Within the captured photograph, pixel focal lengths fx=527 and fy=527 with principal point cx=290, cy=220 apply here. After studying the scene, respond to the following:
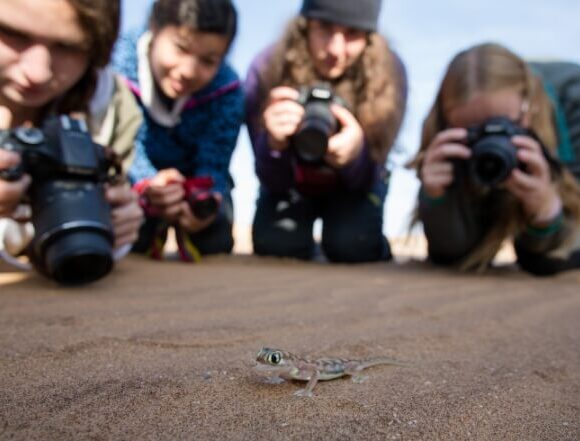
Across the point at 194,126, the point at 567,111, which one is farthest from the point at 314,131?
the point at 567,111

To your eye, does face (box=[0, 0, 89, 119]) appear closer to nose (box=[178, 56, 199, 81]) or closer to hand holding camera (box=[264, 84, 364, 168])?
nose (box=[178, 56, 199, 81])

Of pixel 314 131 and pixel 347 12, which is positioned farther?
pixel 347 12

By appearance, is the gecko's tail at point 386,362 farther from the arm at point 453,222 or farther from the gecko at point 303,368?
the arm at point 453,222

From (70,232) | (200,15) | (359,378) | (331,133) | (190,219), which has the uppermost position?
(200,15)

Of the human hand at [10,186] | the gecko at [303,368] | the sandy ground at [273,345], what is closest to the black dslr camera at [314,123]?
the sandy ground at [273,345]

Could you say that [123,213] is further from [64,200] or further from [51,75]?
[51,75]

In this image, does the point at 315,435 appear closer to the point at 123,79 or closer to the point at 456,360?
the point at 456,360

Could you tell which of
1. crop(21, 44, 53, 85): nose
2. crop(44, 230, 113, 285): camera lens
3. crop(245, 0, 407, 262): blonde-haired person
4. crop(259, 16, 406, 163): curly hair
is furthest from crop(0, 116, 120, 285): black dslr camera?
crop(259, 16, 406, 163): curly hair
